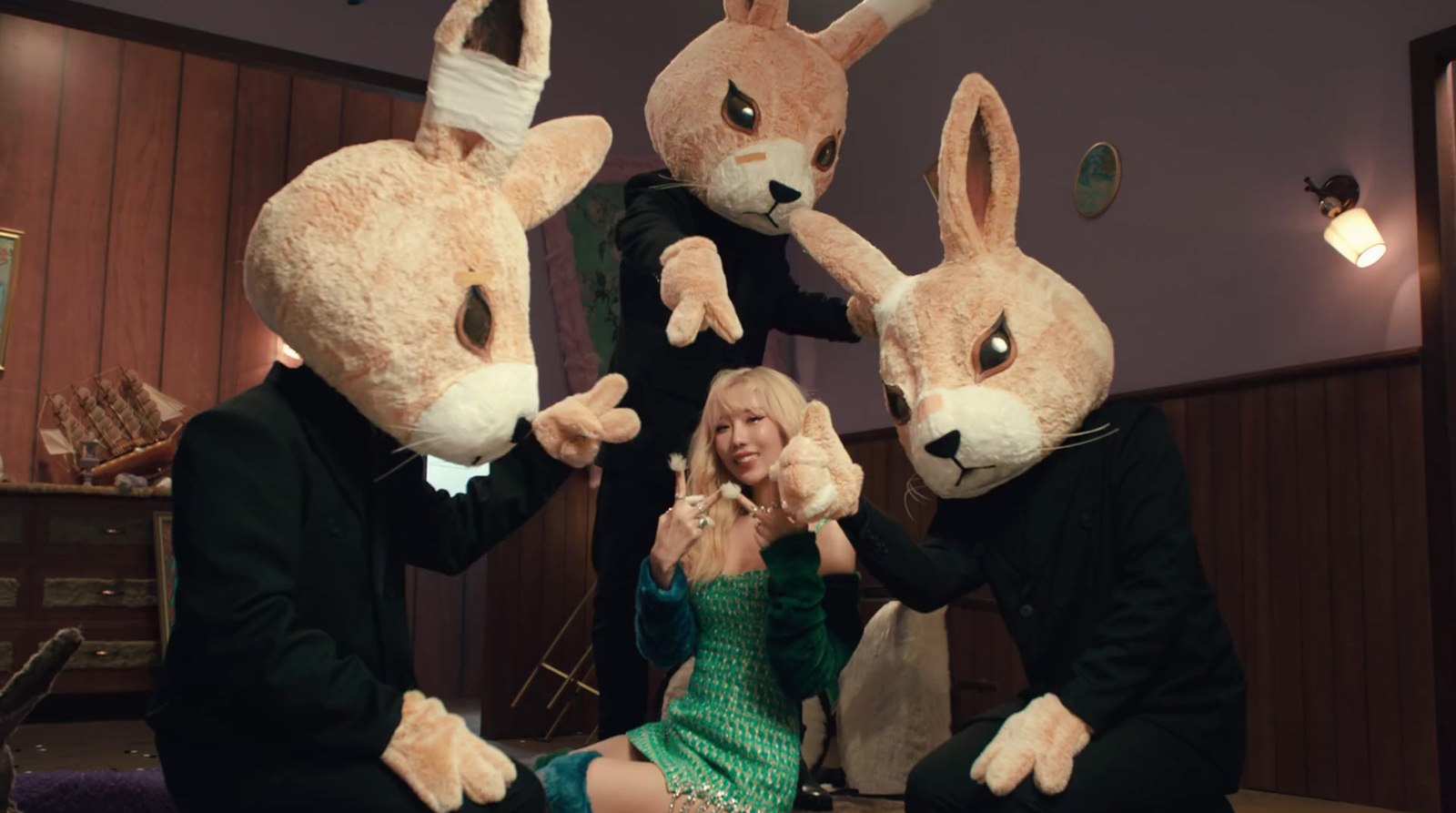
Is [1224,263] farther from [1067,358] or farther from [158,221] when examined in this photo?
[158,221]

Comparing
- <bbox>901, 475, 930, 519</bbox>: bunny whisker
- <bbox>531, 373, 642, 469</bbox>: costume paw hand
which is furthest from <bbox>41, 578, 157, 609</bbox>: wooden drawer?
<bbox>531, 373, 642, 469</bbox>: costume paw hand

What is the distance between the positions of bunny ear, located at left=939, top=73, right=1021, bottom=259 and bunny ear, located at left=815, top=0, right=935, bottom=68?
501mm

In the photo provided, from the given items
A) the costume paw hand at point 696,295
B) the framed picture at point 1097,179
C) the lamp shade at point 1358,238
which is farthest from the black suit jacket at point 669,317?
the framed picture at point 1097,179

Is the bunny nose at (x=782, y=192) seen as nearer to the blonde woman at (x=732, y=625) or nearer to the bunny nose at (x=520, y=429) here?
the blonde woman at (x=732, y=625)

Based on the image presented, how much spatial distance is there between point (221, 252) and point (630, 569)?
128 inches

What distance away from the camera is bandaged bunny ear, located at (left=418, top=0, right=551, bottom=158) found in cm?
148

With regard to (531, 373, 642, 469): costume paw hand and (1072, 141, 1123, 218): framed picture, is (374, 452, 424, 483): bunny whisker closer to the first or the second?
(531, 373, 642, 469): costume paw hand

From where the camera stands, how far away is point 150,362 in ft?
14.9

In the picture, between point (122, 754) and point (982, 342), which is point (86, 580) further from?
point (982, 342)

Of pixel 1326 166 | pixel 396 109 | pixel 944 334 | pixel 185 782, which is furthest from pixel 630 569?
pixel 396 109

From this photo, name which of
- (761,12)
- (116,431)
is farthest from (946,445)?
(116,431)

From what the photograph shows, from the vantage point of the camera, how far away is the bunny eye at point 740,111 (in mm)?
2150

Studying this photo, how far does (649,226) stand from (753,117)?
28 cm

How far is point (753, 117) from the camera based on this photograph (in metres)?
2.16
